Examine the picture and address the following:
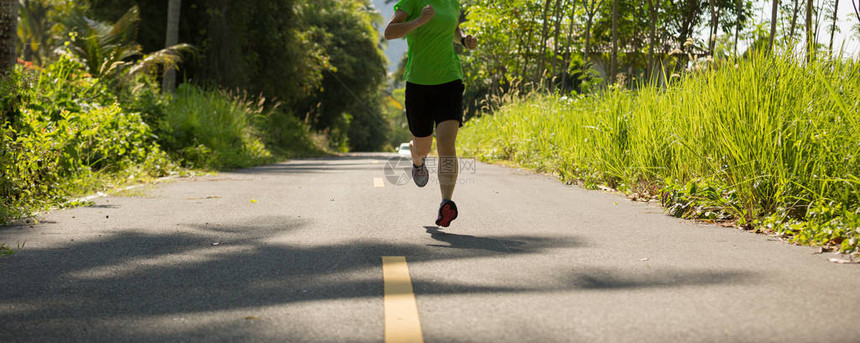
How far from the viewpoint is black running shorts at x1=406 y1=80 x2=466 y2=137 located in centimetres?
589

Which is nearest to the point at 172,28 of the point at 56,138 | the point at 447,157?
the point at 56,138

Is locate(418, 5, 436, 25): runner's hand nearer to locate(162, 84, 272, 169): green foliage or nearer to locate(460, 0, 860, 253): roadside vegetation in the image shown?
locate(460, 0, 860, 253): roadside vegetation

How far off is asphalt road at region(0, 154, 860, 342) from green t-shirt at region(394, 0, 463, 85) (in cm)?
116

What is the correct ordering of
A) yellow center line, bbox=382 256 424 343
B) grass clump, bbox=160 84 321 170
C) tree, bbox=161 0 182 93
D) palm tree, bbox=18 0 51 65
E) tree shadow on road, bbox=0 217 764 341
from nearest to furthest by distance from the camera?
yellow center line, bbox=382 256 424 343
tree shadow on road, bbox=0 217 764 341
grass clump, bbox=160 84 321 170
tree, bbox=161 0 182 93
palm tree, bbox=18 0 51 65

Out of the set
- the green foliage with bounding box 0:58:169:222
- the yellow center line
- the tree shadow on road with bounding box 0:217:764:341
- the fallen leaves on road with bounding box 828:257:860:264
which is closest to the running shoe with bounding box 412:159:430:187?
the tree shadow on road with bounding box 0:217:764:341

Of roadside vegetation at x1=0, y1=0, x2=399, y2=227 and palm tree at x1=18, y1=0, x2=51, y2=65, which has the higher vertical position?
palm tree at x1=18, y1=0, x2=51, y2=65

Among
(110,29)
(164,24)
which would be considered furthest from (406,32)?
(164,24)

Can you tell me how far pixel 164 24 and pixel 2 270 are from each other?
19.7 meters

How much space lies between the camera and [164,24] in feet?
73.8

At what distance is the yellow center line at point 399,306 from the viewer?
116 inches

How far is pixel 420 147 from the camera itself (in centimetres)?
646

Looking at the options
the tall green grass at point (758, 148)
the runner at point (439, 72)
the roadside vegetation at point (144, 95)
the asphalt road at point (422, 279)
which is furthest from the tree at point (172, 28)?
the runner at point (439, 72)

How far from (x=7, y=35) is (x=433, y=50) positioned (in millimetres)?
5621

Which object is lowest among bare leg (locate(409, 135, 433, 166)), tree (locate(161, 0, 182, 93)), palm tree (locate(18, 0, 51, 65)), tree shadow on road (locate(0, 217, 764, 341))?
tree shadow on road (locate(0, 217, 764, 341))
